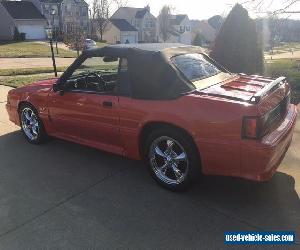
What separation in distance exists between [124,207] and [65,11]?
203 ft

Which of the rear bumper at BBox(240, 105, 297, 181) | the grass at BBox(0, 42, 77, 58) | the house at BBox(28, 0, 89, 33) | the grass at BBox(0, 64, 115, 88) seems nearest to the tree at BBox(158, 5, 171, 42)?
the house at BBox(28, 0, 89, 33)

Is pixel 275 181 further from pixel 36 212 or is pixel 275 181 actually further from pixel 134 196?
pixel 36 212

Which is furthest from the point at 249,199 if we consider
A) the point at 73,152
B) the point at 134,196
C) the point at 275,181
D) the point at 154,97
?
the point at 73,152

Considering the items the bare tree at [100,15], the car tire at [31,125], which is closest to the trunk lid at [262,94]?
the car tire at [31,125]

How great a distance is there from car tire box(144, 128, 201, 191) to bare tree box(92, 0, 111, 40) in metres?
59.7

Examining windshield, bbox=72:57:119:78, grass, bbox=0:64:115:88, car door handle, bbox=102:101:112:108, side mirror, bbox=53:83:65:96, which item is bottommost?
grass, bbox=0:64:115:88

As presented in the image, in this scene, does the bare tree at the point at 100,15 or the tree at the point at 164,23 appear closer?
the bare tree at the point at 100,15

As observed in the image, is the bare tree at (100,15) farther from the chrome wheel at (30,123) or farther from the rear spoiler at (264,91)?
the rear spoiler at (264,91)

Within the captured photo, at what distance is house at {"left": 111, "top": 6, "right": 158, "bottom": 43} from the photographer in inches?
2783

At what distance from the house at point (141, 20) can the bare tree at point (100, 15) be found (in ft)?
9.91

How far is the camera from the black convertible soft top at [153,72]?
4020 mm

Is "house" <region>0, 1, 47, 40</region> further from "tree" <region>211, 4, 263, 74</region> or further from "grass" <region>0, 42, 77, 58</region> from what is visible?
"tree" <region>211, 4, 263, 74</region>

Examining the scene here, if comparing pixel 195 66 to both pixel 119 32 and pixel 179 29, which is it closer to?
pixel 119 32

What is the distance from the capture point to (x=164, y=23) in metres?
71.0
